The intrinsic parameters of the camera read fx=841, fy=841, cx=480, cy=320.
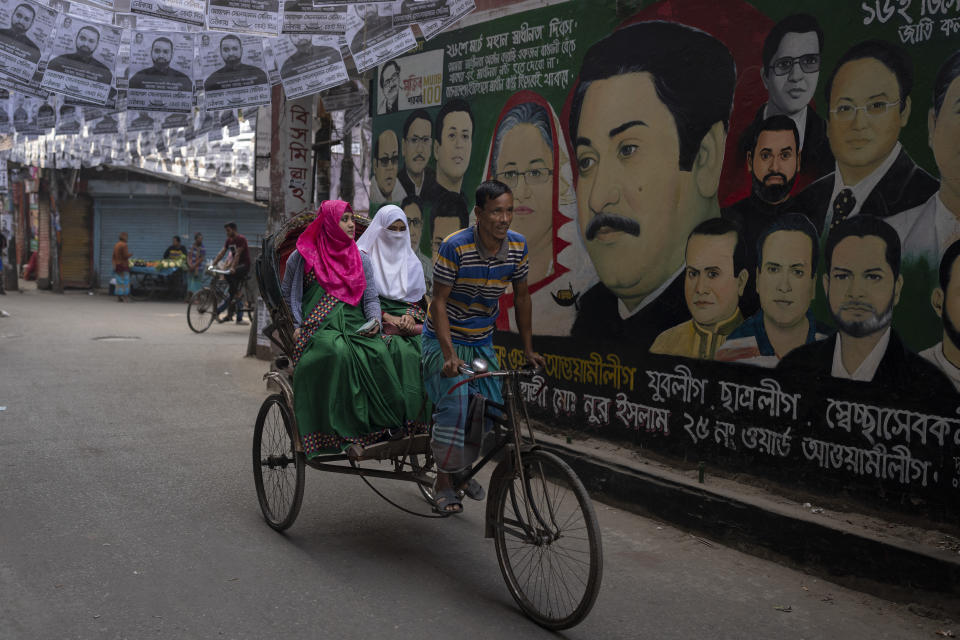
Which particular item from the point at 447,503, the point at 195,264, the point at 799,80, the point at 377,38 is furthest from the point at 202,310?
the point at 799,80

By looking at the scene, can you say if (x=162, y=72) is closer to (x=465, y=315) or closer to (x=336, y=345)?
(x=336, y=345)

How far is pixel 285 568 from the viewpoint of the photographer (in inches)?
167

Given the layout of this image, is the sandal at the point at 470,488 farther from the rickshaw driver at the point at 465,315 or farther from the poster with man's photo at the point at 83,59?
the poster with man's photo at the point at 83,59

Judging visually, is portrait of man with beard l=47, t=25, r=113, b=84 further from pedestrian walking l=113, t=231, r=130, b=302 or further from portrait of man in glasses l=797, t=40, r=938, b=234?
pedestrian walking l=113, t=231, r=130, b=302

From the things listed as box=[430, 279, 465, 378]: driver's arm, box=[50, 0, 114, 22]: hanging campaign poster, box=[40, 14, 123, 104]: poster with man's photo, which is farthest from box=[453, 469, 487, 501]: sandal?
box=[50, 0, 114, 22]: hanging campaign poster

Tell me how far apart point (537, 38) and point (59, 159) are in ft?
66.8

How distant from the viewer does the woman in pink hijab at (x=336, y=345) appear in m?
4.56

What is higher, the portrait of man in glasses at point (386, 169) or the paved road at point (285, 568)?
the portrait of man in glasses at point (386, 169)

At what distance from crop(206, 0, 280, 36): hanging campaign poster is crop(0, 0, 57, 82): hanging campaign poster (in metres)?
1.95

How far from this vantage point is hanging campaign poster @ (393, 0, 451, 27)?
24.0 feet

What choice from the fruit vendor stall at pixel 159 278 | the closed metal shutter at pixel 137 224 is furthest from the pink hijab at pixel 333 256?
the closed metal shutter at pixel 137 224

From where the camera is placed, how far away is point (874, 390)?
454cm

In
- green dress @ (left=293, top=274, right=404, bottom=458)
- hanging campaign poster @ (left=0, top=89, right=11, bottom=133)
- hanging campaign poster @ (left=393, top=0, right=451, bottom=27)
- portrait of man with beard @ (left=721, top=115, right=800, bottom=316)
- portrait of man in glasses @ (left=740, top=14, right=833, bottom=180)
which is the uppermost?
hanging campaign poster @ (left=393, top=0, right=451, bottom=27)

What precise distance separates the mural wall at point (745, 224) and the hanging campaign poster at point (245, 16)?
2.05 m
